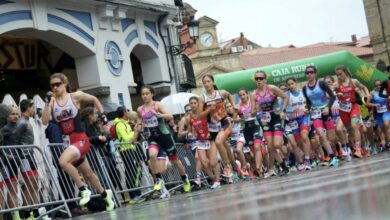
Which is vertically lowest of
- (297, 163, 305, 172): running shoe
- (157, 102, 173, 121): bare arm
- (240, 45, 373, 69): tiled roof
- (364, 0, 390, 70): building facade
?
(297, 163, 305, 172): running shoe

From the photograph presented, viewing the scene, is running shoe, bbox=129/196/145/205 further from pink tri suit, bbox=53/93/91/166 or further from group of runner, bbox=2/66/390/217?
pink tri suit, bbox=53/93/91/166

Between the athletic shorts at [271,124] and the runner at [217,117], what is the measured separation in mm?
807

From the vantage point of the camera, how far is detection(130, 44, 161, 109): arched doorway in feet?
75.9

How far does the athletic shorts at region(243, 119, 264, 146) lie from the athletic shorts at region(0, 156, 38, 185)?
6.43m

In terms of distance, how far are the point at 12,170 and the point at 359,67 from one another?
66.8ft

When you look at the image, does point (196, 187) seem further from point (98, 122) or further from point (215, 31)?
point (215, 31)

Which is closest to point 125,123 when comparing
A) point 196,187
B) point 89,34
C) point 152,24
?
point 196,187

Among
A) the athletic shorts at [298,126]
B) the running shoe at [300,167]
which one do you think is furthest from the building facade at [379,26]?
the running shoe at [300,167]

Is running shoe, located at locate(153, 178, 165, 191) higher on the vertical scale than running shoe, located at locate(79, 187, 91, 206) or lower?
lower

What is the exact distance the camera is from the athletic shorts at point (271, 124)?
1402cm

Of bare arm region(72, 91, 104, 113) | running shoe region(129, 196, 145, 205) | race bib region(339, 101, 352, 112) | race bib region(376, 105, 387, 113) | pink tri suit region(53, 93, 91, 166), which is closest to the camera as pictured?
pink tri suit region(53, 93, 91, 166)

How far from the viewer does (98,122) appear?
11594 millimetres

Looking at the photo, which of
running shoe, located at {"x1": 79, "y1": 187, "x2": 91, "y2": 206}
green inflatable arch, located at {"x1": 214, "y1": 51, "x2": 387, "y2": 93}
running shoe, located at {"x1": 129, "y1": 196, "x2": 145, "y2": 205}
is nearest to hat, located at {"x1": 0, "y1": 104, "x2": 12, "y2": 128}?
running shoe, located at {"x1": 79, "y1": 187, "x2": 91, "y2": 206}

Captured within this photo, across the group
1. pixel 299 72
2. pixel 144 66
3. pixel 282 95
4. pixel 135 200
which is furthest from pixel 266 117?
pixel 299 72
